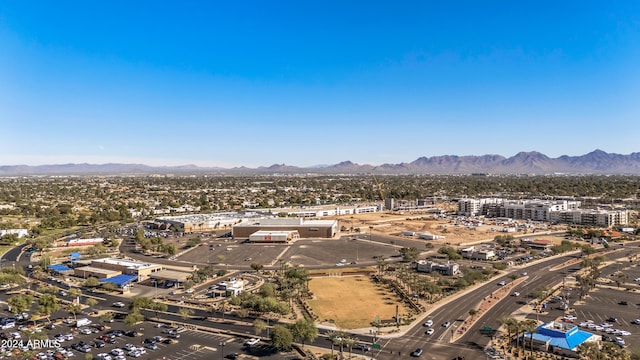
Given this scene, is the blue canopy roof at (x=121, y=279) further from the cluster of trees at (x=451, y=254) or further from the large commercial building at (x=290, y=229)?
the cluster of trees at (x=451, y=254)

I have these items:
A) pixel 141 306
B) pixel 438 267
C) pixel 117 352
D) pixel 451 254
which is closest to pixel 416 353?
pixel 117 352

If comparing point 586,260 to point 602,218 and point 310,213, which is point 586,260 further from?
point 310,213

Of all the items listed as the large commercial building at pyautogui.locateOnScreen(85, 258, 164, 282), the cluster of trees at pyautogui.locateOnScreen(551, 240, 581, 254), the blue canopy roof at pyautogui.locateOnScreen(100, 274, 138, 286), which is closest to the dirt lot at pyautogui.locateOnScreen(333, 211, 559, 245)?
the cluster of trees at pyautogui.locateOnScreen(551, 240, 581, 254)

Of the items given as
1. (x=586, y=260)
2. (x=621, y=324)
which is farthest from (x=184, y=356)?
(x=586, y=260)

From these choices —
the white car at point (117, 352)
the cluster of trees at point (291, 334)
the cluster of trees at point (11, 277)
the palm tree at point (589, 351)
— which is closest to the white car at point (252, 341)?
the cluster of trees at point (291, 334)

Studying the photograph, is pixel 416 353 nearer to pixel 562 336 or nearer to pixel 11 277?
pixel 562 336

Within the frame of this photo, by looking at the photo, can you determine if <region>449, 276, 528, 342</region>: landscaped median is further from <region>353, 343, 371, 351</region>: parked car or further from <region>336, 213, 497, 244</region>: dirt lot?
<region>336, 213, 497, 244</region>: dirt lot

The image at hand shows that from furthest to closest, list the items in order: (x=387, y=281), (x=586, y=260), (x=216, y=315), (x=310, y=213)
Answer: (x=310, y=213)
(x=586, y=260)
(x=387, y=281)
(x=216, y=315)
